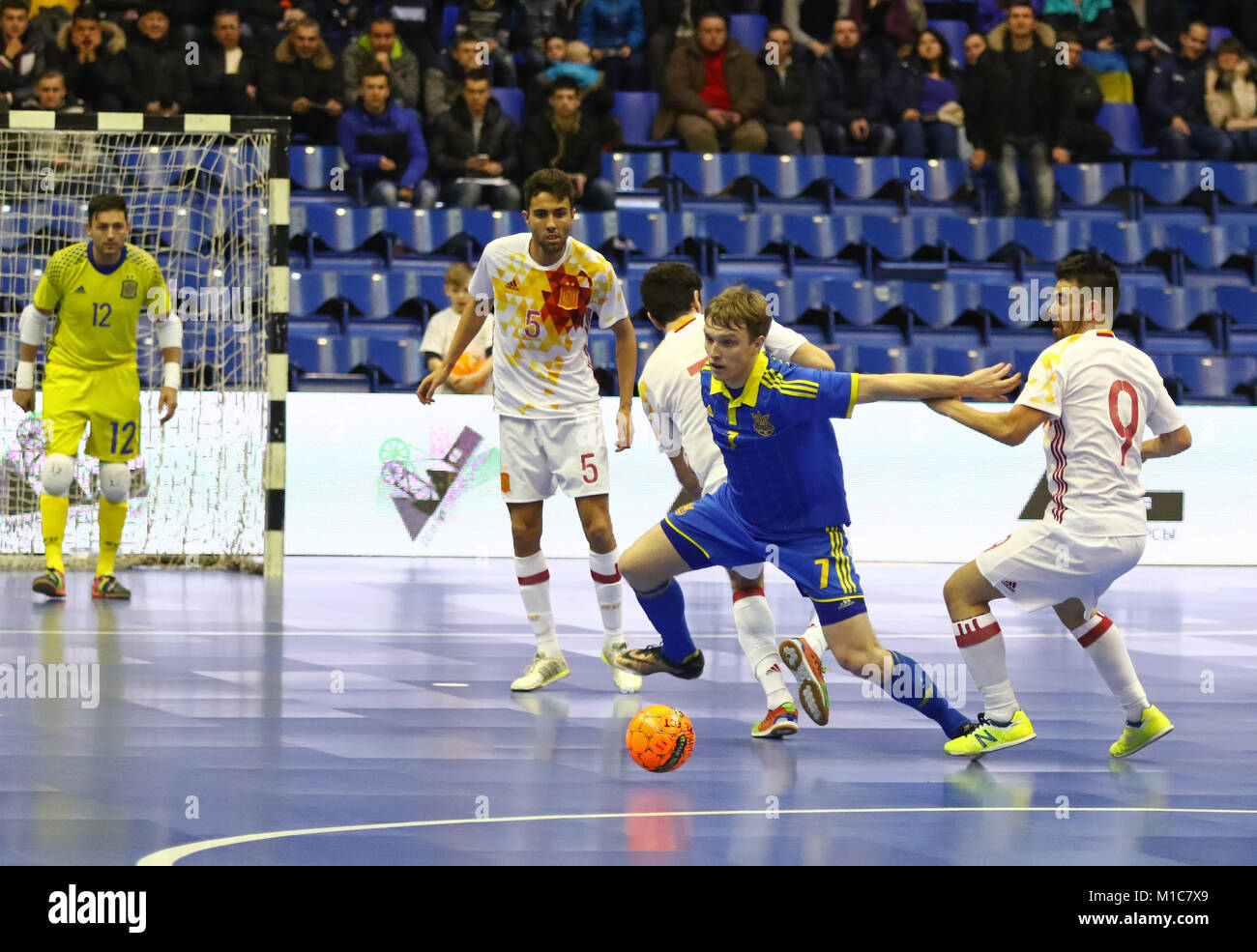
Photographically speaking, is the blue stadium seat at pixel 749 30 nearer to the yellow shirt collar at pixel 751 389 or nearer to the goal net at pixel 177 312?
the goal net at pixel 177 312

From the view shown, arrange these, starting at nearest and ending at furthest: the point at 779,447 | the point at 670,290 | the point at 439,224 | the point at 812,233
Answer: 1. the point at 779,447
2. the point at 670,290
3. the point at 439,224
4. the point at 812,233

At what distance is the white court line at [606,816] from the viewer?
4484 millimetres

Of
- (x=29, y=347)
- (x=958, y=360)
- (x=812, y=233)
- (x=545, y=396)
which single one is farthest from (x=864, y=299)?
(x=545, y=396)

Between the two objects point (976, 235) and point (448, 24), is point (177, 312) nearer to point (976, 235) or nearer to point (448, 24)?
point (448, 24)

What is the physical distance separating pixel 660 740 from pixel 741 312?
1432mm

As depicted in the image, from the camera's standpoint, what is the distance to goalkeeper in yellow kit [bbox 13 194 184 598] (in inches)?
412

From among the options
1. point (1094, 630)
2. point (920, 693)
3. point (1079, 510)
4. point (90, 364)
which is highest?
point (90, 364)

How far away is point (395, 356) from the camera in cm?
1416

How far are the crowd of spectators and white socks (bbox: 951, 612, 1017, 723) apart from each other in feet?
30.9

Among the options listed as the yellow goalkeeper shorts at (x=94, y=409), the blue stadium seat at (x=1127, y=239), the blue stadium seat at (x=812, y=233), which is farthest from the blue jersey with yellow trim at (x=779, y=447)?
the blue stadium seat at (x=1127, y=239)

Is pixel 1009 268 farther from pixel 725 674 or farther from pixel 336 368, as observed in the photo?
pixel 725 674

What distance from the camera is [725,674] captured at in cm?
820

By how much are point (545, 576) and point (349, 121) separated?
27.1 ft

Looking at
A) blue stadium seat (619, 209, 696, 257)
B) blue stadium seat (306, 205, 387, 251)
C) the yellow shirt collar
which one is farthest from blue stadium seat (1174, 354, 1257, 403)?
the yellow shirt collar
